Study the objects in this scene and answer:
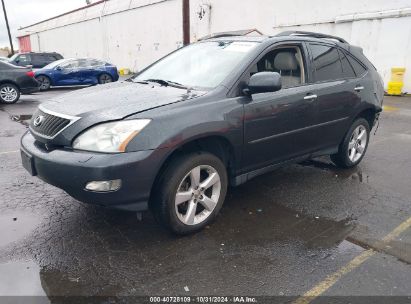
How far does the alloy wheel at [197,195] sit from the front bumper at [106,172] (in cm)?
36

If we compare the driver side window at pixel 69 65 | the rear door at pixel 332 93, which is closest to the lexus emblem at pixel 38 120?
the rear door at pixel 332 93

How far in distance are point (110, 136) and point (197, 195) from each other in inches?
37.4

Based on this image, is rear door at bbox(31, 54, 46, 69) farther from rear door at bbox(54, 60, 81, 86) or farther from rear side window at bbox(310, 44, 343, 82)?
rear side window at bbox(310, 44, 343, 82)

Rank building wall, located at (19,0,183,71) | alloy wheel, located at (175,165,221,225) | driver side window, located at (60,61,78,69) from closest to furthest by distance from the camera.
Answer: alloy wheel, located at (175,165,221,225)
driver side window, located at (60,61,78,69)
building wall, located at (19,0,183,71)

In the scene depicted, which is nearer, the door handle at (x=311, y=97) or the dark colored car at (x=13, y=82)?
the door handle at (x=311, y=97)

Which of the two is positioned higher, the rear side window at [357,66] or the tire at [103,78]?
the rear side window at [357,66]

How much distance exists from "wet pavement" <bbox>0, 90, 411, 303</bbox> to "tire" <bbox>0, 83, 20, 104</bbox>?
8149 millimetres

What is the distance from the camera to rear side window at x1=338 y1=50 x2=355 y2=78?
470 cm

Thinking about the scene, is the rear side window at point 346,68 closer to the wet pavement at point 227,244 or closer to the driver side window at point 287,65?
the driver side window at point 287,65

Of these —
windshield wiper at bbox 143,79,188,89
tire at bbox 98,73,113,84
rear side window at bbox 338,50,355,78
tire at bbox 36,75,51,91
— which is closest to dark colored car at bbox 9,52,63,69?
tire at bbox 36,75,51,91

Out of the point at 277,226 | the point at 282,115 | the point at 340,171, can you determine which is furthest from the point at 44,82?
the point at 277,226

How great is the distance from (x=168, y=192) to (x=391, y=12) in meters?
14.1

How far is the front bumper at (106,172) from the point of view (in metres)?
2.68

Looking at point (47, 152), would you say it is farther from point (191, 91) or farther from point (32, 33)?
point (32, 33)
